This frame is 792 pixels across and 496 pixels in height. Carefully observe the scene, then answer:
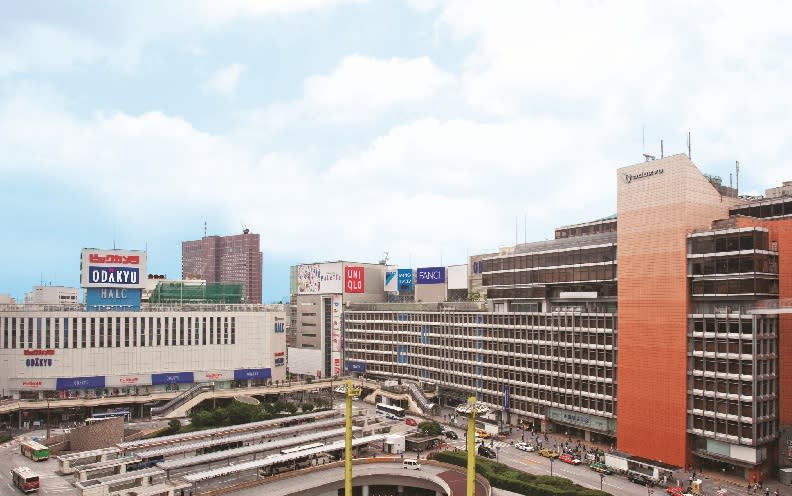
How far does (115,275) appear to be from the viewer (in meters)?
130

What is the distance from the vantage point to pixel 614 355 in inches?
3605

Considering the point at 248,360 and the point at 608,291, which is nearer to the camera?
the point at 608,291

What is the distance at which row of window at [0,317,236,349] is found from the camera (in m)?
121

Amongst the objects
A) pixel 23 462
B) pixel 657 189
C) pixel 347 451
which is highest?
pixel 657 189

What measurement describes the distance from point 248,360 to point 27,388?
43759 mm

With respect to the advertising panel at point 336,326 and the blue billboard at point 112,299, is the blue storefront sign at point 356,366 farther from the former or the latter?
the blue billboard at point 112,299

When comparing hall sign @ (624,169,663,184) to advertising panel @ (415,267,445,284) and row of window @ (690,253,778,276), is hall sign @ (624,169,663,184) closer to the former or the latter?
row of window @ (690,253,778,276)

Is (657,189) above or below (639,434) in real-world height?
above

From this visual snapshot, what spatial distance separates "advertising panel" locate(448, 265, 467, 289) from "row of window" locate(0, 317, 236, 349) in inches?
2235

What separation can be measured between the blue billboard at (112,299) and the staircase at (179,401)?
2123cm

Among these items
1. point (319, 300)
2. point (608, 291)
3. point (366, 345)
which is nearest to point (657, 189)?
point (608, 291)

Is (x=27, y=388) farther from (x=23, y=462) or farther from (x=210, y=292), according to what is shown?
(x=210, y=292)

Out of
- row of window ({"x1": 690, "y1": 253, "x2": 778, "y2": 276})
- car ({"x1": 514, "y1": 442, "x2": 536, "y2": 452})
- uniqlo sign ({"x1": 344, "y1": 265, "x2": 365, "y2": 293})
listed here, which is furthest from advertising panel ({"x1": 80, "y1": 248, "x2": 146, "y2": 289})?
row of window ({"x1": 690, "y1": 253, "x2": 778, "y2": 276})

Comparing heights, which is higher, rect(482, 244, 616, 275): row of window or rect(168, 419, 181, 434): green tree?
rect(482, 244, 616, 275): row of window
